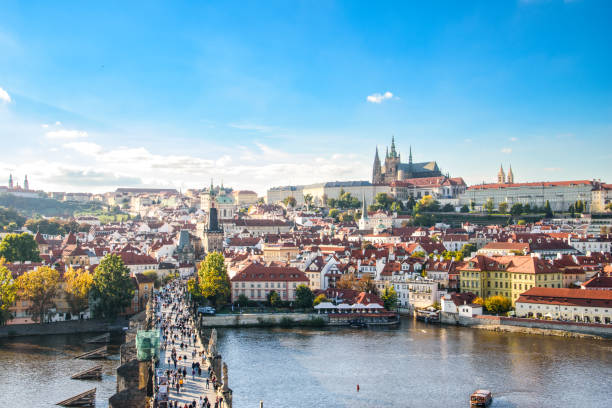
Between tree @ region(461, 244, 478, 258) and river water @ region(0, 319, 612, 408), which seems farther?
tree @ region(461, 244, 478, 258)

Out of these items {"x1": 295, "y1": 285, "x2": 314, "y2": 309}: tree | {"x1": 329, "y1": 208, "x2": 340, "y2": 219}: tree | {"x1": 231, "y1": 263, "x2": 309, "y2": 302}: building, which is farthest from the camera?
{"x1": 329, "y1": 208, "x2": 340, "y2": 219}: tree

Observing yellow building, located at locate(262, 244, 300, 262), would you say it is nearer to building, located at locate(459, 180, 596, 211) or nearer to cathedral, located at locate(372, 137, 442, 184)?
building, located at locate(459, 180, 596, 211)

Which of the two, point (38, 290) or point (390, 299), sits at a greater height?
point (38, 290)

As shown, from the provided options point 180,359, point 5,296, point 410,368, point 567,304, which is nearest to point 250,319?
point 5,296

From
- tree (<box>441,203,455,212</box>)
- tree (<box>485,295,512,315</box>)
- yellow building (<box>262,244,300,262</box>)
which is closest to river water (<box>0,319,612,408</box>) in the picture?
tree (<box>485,295,512,315</box>)

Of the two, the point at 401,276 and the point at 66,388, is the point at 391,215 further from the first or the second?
the point at 66,388

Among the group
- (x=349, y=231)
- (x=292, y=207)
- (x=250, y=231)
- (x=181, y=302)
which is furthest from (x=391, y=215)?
(x=181, y=302)

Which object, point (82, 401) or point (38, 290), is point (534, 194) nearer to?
point (38, 290)

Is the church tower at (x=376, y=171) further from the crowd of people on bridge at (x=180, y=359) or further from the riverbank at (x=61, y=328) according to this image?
the riverbank at (x=61, y=328)
